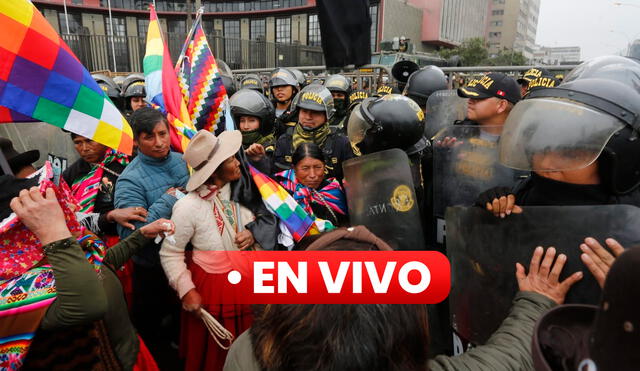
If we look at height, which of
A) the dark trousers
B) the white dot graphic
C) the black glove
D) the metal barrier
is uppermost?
the metal barrier

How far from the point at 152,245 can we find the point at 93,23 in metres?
36.7

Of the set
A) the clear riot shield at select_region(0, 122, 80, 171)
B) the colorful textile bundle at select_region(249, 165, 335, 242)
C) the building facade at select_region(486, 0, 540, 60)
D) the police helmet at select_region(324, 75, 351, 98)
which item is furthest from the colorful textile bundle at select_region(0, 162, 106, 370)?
the building facade at select_region(486, 0, 540, 60)

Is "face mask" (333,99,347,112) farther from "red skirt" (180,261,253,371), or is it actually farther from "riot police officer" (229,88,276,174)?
"red skirt" (180,261,253,371)

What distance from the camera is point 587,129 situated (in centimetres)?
122

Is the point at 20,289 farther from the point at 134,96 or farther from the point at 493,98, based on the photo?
the point at 134,96

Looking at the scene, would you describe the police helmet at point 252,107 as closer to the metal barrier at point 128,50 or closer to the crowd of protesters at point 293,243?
the crowd of protesters at point 293,243

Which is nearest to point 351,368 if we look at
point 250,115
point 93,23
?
point 250,115

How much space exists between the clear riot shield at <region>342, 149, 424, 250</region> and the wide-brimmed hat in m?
0.78

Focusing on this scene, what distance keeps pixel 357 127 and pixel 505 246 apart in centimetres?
126

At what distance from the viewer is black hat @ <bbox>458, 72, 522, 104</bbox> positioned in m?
2.50

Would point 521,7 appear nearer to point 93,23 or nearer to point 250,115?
point 93,23

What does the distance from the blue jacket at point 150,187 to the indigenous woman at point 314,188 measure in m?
0.72

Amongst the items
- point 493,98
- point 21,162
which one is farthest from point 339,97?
point 21,162

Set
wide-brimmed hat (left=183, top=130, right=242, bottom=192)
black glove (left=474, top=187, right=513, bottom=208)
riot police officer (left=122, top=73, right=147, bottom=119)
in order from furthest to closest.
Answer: riot police officer (left=122, top=73, right=147, bottom=119), wide-brimmed hat (left=183, top=130, right=242, bottom=192), black glove (left=474, top=187, right=513, bottom=208)
